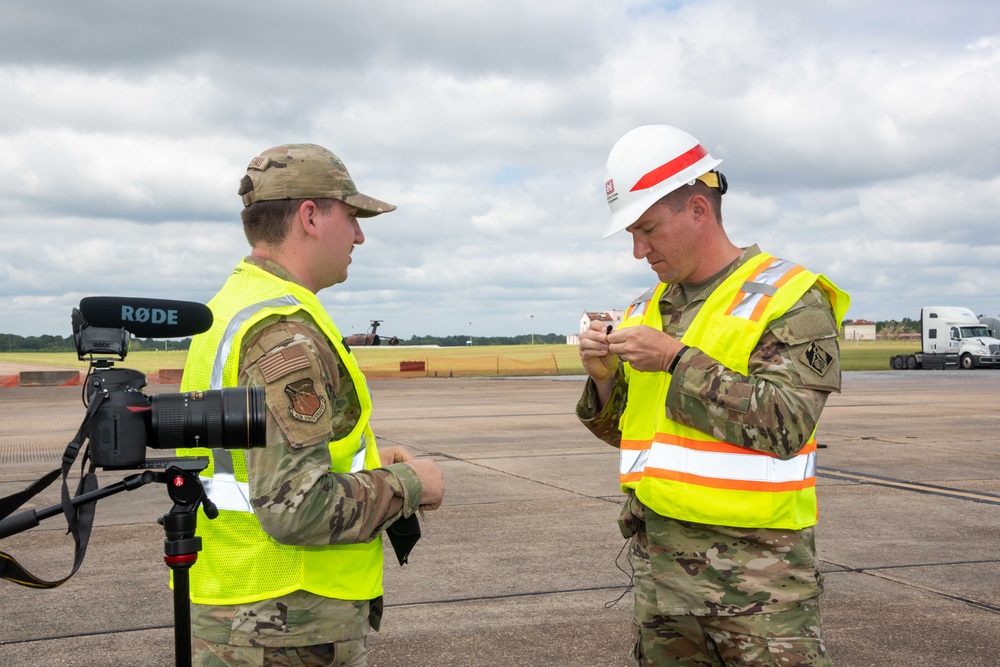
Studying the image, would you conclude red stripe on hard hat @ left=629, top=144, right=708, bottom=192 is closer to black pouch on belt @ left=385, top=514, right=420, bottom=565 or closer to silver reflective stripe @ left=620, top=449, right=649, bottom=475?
silver reflective stripe @ left=620, top=449, right=649, bottom=475

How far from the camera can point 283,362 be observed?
89.4 inches

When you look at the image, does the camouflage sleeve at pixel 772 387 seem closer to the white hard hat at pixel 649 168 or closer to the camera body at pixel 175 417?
the white hard hat at pixel 649 168

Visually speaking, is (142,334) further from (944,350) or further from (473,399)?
(944,350)

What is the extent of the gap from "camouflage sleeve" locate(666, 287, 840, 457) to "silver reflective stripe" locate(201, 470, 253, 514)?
4.26ft

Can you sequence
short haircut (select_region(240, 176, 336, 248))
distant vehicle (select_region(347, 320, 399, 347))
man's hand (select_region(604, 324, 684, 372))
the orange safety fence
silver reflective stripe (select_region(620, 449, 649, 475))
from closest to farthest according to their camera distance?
short haircut (select_region(240, 176, 336, 248)) < man's hand (select_region(604, 324, 684, 372)) < silver reflective stripe (select_region(620, 449, 649, 475)) < the orange safety fence < distant vehicle (select_region(347, 320, 399, 347))

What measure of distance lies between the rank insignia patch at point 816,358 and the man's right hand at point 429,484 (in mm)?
1156

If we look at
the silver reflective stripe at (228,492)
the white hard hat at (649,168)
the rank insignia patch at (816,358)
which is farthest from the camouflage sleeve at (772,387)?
the silver reflective stripe at (228,492)

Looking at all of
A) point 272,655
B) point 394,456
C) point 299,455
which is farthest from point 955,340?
point 299,455

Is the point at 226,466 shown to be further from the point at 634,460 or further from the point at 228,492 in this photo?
the point at 634,460

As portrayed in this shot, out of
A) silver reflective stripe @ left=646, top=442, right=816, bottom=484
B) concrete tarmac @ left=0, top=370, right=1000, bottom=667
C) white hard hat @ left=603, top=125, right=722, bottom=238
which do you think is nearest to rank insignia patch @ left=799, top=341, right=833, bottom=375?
silver reflective stripe @ left=646, top=442, right=816, bottom=484

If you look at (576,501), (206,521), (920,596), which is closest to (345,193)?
(206,521)

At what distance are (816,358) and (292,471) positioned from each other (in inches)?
62.4

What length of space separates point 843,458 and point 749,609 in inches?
410

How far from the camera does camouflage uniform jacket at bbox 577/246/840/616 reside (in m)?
2.72
